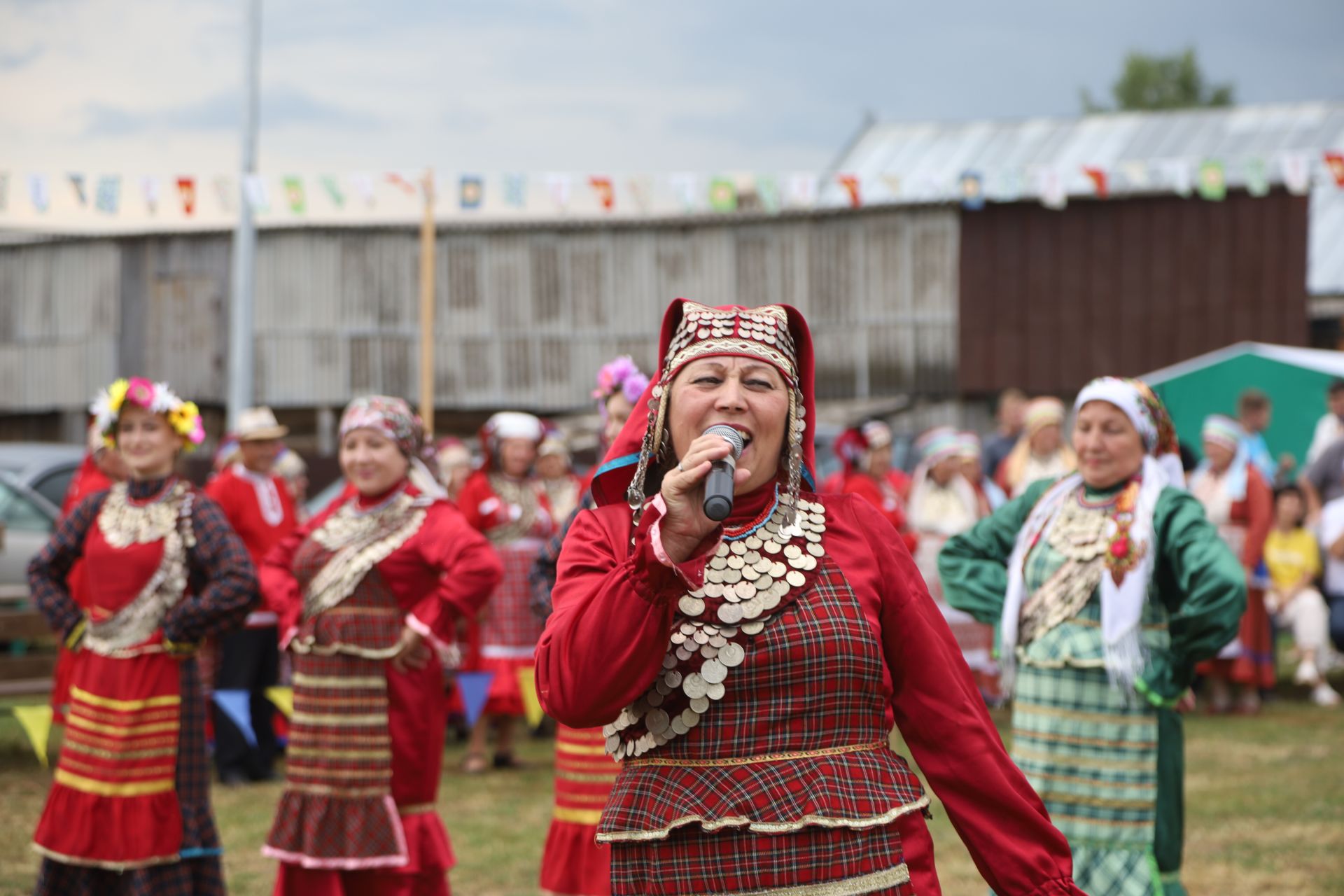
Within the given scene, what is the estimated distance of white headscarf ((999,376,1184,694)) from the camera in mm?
4637

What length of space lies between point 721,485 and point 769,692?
49cm

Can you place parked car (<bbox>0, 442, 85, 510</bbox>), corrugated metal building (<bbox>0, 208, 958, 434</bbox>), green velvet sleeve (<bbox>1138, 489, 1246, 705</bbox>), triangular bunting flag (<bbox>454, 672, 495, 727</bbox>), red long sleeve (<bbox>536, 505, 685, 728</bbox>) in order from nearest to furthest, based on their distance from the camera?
red long sleeve (<bbox>536, 505, 685, 728</bbox>) → green velvet sleeve (<bbox>1138, 489, 1246, 705</bbox>) → triangular bunting flag (<bbox>454, 672, 495, 727</bbox>) → parked car (<bbox>0, 442, 85, 510</bbox>) → corrugated metal building (<bbox>0, 208, 958, 434</bbox>)

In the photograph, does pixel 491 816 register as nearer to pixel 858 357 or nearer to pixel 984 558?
pixel 984 558

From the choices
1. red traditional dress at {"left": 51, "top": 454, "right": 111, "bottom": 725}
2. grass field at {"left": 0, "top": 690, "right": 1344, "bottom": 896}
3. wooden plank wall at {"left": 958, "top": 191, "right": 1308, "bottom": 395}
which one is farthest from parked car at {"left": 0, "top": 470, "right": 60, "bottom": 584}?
wooden plank wall at {"left": 958, "top": 191, "right": 1308, "bottom": 395}

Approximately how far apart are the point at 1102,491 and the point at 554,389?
2193 cm

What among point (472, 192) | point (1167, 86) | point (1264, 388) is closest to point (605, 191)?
point (472, 192)

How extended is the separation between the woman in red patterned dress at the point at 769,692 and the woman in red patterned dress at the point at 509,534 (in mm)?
6960

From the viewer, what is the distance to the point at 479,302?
26219 mm

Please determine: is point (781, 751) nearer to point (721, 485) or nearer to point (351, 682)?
point (721, 485)

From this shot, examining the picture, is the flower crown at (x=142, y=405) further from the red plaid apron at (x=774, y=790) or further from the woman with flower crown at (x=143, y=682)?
the red plaid apron at (x=774, y=790)

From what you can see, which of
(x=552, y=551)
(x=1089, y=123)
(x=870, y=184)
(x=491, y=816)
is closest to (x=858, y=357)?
(x=870, y=184)

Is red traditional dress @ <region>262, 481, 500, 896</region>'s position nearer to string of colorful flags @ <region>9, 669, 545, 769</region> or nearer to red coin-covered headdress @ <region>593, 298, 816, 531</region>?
red coin-covered headdress @ <region>593, 298, 816, 531</region>

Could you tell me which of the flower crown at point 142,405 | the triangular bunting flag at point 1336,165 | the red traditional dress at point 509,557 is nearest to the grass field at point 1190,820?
the red traditional dress at point 509,557

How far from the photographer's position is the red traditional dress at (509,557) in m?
9.76
